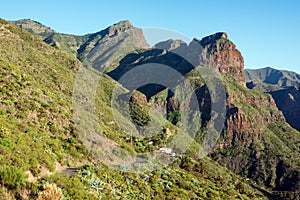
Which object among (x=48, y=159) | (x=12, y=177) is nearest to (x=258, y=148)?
(x=48, y=159)

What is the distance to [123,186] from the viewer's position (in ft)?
57.1

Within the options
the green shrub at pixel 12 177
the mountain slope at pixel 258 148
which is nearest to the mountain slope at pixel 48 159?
the green shrub at pixel 12 177

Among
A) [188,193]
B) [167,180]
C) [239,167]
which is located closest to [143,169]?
[167,180]

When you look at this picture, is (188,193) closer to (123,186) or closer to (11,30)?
(123,186)

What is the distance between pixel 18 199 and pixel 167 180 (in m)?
15.3

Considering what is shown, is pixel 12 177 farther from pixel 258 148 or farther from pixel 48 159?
pixel 258 148

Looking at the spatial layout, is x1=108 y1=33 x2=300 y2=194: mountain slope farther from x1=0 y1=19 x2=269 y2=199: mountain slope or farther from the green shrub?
the green shrub

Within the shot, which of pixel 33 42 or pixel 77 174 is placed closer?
pixel 77 174

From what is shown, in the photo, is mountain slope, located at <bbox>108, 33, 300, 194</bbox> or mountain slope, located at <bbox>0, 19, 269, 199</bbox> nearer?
mountain slope, located at <bbox>0, 19, 269, 199</bbox>

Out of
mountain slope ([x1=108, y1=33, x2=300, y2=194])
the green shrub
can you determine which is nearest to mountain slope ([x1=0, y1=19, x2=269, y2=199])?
the green shrub

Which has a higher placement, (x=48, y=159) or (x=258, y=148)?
(x=48, y=159)

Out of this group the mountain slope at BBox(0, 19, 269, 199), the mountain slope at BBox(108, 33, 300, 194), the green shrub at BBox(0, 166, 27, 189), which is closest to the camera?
the green shrub at BBox(0, 166, 27, 189)

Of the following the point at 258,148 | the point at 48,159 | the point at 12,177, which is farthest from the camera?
the point at 258,148

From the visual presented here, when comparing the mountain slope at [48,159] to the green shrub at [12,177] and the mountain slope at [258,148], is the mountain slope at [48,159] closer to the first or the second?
the green shrub at [12,177]
